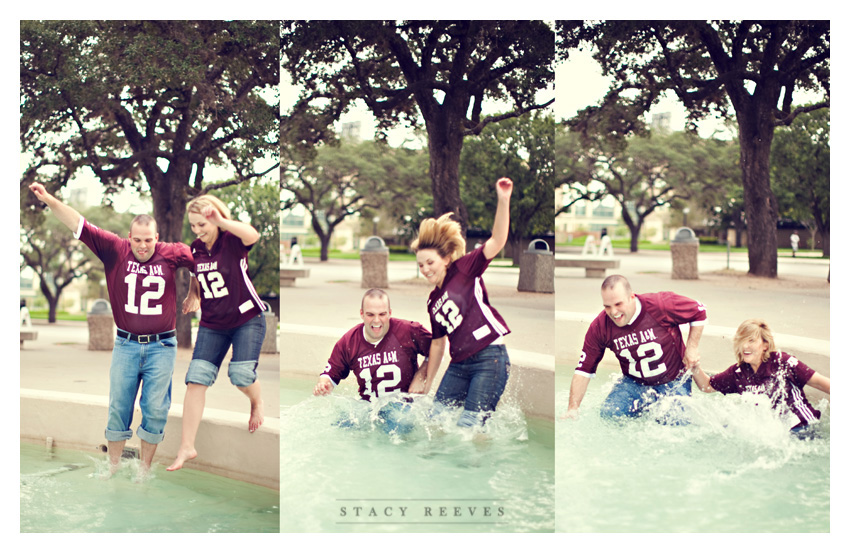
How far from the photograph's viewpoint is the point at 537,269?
18.2 ft

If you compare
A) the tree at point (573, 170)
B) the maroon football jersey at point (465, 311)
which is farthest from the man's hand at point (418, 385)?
the tree at point (573, 170)

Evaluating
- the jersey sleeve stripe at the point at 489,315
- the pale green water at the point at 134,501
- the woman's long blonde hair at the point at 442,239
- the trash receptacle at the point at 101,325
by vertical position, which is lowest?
the pale green water at the point at 134,501

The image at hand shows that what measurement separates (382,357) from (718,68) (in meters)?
3.93

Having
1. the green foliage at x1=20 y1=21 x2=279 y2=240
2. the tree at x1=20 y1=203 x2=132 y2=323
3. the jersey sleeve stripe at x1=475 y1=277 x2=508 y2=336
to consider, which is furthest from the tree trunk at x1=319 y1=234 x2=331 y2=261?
the tree at x1=20 y1=203 x2=132 y2=323

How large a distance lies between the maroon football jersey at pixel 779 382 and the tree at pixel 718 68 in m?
1.86

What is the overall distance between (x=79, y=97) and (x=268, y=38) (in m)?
1.78

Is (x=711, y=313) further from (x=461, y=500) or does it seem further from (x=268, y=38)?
(x=268, y=38)

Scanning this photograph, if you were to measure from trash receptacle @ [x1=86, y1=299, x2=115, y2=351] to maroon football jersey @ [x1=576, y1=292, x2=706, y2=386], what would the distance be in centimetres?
676

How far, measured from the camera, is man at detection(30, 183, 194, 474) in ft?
18.8

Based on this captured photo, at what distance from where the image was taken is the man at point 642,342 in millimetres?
5844

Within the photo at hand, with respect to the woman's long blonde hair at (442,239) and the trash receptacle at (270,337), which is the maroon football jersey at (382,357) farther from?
the trash receptacle at (270,337)

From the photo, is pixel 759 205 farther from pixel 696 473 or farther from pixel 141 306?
pixel 141 306

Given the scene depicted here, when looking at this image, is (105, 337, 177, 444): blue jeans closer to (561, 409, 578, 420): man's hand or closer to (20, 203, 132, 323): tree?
(20, 203, 132, 323): tree
